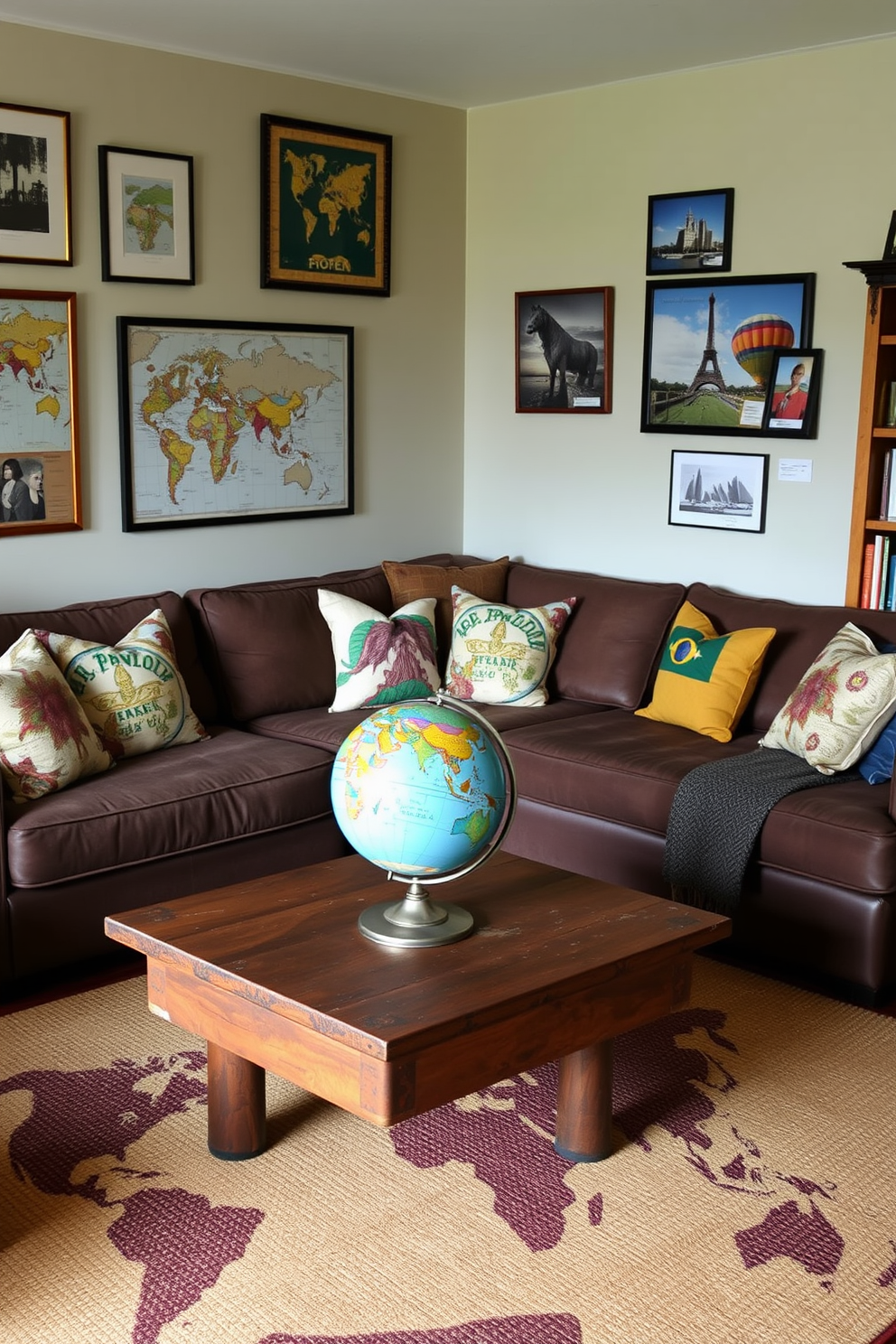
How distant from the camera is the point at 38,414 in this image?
419 centimetres

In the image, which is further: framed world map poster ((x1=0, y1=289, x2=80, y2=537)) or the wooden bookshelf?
framed world map poster ((x1=0, y1=289, x2=80, y2=537))

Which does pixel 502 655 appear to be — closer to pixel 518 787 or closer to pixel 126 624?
pixel 518 787

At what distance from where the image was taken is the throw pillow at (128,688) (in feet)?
12.5

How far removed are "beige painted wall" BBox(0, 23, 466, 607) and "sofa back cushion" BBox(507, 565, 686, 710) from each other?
0.96 m


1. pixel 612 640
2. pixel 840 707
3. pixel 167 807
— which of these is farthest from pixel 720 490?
pixel 167 807

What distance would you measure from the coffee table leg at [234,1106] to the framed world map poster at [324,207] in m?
3.01

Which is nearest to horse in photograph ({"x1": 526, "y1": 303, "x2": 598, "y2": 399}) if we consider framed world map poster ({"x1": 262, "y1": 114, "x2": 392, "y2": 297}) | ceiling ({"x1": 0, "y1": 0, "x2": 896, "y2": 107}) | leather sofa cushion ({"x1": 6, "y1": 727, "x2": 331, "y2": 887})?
framed world map poster ({"x1": 262, "y1": 114, "x2": 392, "y2": 297})

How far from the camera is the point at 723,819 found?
138 inches

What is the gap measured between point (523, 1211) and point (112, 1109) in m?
0.92

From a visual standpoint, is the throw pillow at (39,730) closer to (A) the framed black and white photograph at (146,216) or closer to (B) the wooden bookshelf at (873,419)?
(A) the framed black and white photograph at (146,216)

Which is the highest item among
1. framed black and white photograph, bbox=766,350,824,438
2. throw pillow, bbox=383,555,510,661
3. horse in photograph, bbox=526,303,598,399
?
horse in photograph, bbox=526,303,598,399

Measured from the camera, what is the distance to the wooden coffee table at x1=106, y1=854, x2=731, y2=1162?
2248 millimetres

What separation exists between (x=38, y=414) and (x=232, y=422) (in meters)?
0.73

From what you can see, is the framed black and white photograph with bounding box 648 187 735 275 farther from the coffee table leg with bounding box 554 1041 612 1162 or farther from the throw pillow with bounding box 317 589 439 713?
the coffee table leg with bounding box 554 1041 612 1162
